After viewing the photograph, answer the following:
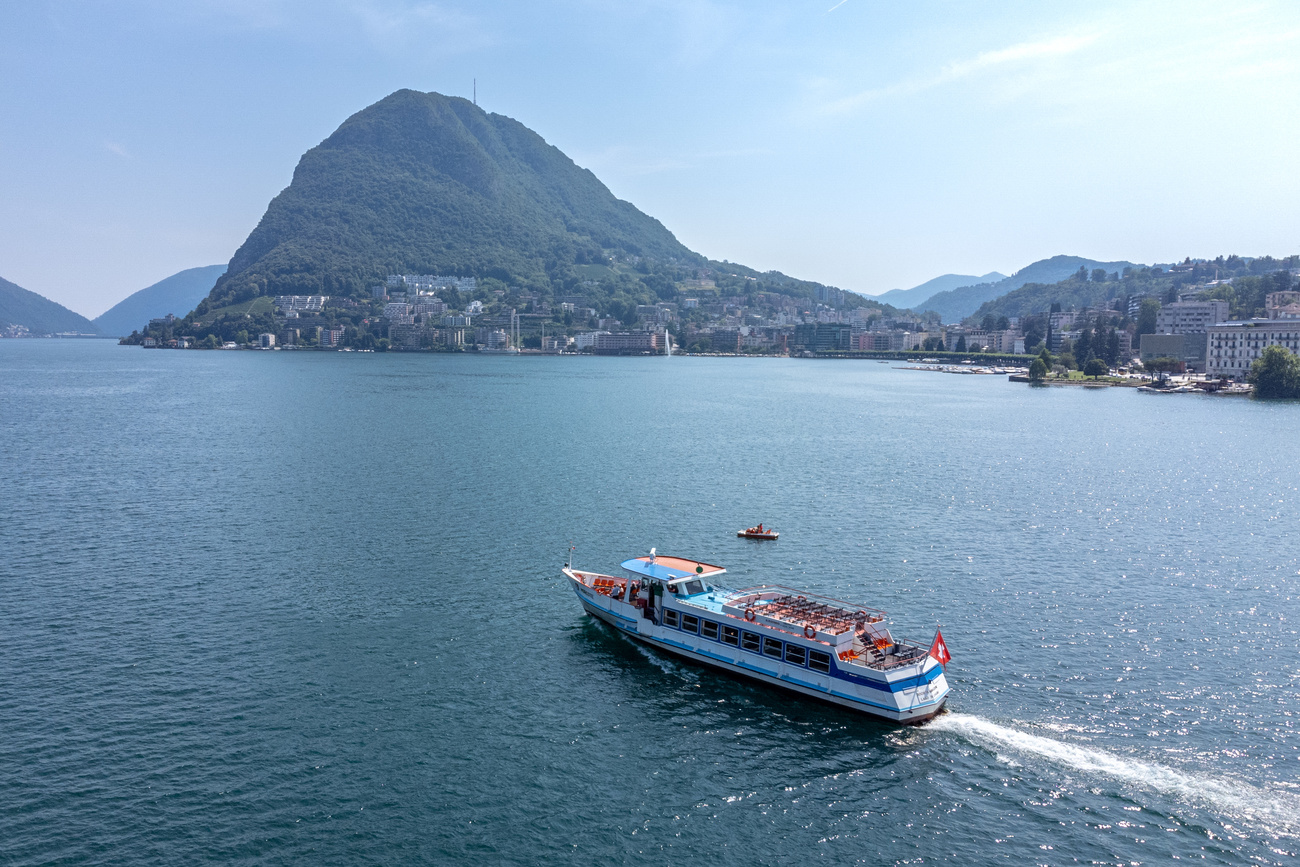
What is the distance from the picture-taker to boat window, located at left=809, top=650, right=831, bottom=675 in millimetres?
32406

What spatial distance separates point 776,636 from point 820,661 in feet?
6.88

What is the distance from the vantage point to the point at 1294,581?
1855 inches

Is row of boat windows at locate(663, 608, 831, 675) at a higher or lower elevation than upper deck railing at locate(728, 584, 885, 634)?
lower

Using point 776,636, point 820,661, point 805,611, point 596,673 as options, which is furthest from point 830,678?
point 596,673

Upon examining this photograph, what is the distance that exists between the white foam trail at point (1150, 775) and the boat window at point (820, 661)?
14.4 ft

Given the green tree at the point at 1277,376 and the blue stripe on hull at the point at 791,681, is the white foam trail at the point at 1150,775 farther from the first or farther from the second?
the green tree at the point at 1277,376

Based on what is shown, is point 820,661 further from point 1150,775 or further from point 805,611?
point 1150,775

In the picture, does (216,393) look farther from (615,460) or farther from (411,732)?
(411,732)

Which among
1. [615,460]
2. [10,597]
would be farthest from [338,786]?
[615,460]

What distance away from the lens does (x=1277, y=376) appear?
16225cm

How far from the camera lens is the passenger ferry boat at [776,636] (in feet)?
102

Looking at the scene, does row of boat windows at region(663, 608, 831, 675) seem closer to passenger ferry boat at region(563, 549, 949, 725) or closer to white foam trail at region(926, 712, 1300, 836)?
passenger ferry boat at region(563, 549, 949, 725)

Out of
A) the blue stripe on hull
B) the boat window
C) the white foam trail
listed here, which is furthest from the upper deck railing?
the white foam trail

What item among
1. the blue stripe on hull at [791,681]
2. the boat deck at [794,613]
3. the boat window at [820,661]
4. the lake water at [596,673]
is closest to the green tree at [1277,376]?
the lake water at [596,673]
